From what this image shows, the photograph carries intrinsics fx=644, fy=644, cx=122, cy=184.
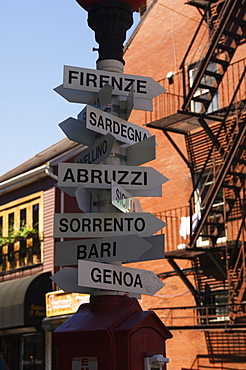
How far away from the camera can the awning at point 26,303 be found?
23827mm

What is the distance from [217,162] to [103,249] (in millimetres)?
13442

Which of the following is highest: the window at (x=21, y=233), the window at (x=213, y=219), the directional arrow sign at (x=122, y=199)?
the window at (x=21, y=233)

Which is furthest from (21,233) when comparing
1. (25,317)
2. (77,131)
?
(77,131)

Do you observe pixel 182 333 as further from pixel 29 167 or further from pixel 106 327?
pixel 106 327

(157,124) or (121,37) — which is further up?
(157,124)

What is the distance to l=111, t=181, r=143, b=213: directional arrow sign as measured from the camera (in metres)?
5.18

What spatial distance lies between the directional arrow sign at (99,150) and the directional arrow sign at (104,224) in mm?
516

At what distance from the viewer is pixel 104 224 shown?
5242 mm

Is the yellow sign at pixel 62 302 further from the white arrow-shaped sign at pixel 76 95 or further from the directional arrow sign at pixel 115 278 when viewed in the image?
the directional arrow sign at pixel 115 278

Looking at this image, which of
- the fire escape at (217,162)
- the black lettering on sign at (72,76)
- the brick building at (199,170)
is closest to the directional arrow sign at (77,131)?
the black lettering on sign at (72,76)

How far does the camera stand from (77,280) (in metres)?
5.19

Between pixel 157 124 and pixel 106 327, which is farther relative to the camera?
pixel 157 124

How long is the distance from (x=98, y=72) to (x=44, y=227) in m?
20.2

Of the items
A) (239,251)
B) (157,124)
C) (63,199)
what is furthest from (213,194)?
(63,199)
